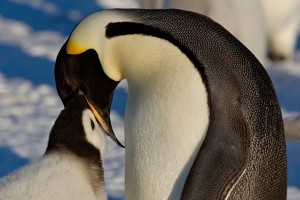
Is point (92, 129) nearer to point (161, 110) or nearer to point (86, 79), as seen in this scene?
point (86, 79)

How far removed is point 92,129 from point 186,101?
1.16ft

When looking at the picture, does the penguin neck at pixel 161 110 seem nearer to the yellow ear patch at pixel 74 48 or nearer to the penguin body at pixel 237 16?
the yellow ear patch at pixel 74 48

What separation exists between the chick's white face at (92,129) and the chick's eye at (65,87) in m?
0.08

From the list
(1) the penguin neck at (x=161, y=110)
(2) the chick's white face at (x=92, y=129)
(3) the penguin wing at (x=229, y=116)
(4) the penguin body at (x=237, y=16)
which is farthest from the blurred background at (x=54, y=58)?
(3) the penguin wing at (x=229, y=116)

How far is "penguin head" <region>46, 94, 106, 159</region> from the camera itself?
3035 mm

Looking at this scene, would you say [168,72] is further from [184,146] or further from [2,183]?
[2,183]

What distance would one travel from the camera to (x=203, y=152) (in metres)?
→ 2.79

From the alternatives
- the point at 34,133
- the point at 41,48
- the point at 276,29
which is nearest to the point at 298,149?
the point at 34,133

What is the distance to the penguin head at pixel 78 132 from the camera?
304 centimetres

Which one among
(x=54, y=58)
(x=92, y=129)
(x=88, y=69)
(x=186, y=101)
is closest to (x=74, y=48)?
(x=88, y=69)

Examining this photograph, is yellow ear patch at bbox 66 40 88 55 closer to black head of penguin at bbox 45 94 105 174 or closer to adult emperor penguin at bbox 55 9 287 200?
adult emperor penguin at bbox 55 9 287 200

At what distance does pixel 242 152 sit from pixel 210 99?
0.54 feet

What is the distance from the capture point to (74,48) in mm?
2967

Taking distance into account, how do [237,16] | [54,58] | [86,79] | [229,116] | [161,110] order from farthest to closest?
[54,58] < [237,16] < [86,79] < [161,110] < [229,116]
